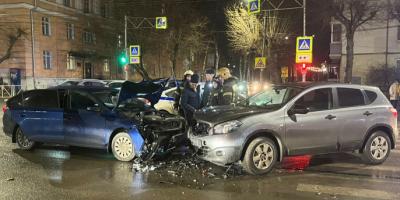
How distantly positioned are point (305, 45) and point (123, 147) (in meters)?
11.3

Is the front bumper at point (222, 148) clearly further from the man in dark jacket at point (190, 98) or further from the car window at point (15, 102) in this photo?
the car window at point (15, 102)

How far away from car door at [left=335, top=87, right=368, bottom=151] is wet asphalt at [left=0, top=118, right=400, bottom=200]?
0.53m

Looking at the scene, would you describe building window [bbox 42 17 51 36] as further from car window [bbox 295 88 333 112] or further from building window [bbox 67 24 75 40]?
car window [bbox 295 88 333 112]

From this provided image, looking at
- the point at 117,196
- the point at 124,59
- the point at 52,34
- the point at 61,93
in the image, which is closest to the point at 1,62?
the point at 52,34

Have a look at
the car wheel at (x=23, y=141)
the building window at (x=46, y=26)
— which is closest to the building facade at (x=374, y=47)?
the building window at (x=46, y=26)

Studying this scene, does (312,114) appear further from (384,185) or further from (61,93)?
(61,93)

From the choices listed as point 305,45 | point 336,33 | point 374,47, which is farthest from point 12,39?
point 374,47

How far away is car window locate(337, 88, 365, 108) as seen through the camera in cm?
799

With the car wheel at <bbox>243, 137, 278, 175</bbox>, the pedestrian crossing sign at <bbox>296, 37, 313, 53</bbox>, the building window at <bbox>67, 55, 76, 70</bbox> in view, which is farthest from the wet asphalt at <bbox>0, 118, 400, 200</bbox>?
the building window at <bbox>67, 55, 76, 70</bbox>

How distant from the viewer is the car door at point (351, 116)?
7824 millimetres

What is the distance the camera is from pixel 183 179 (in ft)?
22.7

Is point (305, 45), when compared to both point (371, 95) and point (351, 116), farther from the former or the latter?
point (351, 116)

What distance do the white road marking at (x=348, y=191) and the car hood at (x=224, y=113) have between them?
154 cm

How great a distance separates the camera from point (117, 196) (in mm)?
6012
